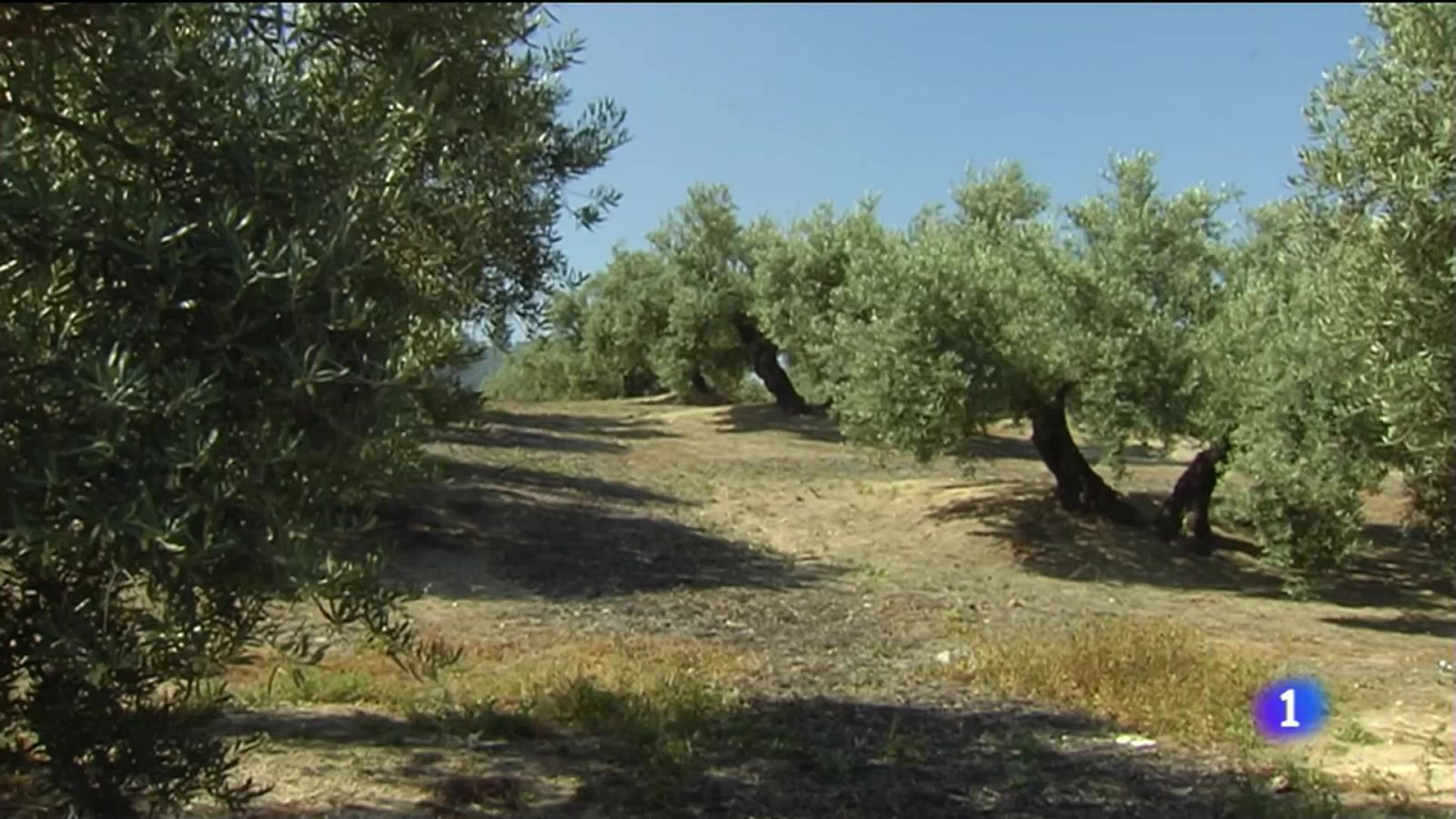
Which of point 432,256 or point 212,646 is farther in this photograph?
point 432,256

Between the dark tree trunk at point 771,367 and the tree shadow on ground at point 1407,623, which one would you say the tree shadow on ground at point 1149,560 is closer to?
the tree shadow on ground at point 1407,623

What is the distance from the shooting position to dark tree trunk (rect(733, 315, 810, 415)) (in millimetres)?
38188

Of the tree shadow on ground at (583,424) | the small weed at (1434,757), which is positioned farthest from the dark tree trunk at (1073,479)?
the tree shadow on ground at (583,424)

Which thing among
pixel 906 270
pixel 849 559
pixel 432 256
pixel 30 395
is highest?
pixel 906 270

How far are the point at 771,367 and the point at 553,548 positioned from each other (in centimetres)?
2254

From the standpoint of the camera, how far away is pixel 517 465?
24.0 meters

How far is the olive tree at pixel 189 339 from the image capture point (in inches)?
164

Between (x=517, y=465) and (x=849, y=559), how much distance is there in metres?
8.33

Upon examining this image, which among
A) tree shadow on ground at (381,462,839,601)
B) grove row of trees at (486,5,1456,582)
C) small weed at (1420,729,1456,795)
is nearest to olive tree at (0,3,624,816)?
grove row of trees at (486,5,1456,582)

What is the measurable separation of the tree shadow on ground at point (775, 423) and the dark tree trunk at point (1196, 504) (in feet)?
43.6

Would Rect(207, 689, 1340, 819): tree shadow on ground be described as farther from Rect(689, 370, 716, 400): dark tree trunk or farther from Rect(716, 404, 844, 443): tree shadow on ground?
Rect(689, 370, 716, 400): dark tree trunk

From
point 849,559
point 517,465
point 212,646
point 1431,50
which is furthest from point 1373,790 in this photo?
point 517,465

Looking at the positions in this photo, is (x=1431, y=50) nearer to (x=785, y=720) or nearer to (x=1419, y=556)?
(x=785, y=720)

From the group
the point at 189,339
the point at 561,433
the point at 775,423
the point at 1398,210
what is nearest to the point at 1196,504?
the point at 1398,210
